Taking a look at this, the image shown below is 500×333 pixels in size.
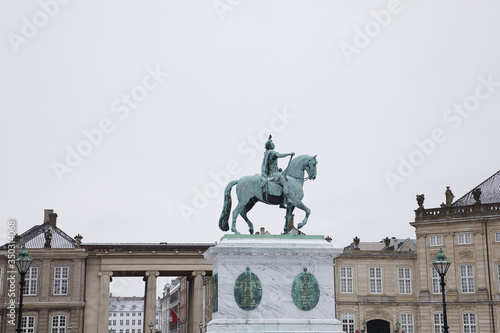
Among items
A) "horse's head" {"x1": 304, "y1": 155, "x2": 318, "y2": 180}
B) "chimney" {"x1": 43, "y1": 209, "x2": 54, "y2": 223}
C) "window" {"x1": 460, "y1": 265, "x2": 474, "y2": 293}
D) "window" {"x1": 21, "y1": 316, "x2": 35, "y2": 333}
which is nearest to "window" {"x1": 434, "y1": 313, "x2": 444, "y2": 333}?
"window" {"x1": 460, "y1": 265, "x2": 474, "y2": 293}

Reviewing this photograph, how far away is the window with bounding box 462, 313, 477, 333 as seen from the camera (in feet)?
162

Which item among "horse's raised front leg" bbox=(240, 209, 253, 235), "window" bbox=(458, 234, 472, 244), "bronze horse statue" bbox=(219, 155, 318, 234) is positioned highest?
"window" bbox=(458, 234, 472, 244)

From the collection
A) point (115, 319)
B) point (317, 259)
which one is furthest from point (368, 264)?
point (115, 319)

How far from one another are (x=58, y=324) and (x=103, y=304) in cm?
405

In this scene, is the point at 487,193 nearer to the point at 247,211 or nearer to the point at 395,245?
the point at 395,245

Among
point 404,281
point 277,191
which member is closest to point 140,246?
point 404,281

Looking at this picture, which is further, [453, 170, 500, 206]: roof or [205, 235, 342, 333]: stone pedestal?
[453, 170, 500, 206]: roof

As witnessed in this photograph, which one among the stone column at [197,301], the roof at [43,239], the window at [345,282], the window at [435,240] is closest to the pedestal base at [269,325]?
the window at [435,240]

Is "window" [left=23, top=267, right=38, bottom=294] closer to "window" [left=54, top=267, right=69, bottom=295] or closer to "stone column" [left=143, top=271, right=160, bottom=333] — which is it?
"window" [left=54, top=267, right=69, bottom=295]

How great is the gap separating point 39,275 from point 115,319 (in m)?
123

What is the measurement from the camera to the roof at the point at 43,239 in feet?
197

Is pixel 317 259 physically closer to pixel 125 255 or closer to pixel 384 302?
pixel 384 302

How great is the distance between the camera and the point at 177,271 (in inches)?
2432

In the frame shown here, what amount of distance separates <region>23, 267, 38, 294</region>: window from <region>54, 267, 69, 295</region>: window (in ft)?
5.41
